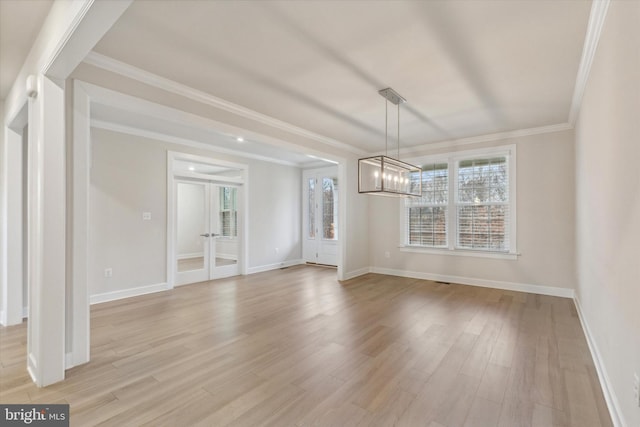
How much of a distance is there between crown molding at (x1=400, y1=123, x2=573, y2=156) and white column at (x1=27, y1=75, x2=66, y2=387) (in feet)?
18.3

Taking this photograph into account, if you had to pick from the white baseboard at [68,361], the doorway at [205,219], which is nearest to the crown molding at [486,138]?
the doorway at [205,219]

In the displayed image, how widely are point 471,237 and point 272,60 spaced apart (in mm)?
4763

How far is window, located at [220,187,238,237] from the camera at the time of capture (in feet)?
20.8

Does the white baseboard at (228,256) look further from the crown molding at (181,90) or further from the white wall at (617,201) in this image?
the white wall at (617,201)

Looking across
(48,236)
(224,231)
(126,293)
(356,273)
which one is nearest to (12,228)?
(126,293)

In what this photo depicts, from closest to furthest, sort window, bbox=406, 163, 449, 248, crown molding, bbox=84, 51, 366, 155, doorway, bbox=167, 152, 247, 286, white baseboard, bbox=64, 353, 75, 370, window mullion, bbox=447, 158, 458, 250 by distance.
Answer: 1. white baseboard, bbox=64, 353, 75, 370
2. crown molding, bbox=84, 51, 366, 155
3. doorway, bbox=167, 152, 247, 286
4. window mullion, bbox=447, 158, 458, 250
5. window, bbox=406, 163, 449, 248

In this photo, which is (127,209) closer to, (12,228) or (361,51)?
(12,228)

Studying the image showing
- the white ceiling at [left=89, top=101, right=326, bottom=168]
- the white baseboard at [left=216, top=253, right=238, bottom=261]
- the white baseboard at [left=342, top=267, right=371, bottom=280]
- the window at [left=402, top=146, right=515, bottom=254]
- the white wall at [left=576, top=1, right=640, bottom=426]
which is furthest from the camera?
the white baseboard at [left=216, top=253, right=238, bottom=261]

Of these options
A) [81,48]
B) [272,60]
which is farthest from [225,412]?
[272,60]

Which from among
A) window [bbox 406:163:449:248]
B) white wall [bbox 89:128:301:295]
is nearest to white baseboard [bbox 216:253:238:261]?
white wall [bbox 89:128:301:295]

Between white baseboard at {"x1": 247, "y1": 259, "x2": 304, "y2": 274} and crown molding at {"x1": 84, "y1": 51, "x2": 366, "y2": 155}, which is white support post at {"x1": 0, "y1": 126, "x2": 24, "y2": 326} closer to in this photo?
crown molding at {"x1": 84, "y1": 51, "x2": 366, "y2": 155}

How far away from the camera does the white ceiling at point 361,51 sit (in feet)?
6.98

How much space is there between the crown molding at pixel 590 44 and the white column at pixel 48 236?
399 centimetres

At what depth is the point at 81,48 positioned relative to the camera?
1985 mm
